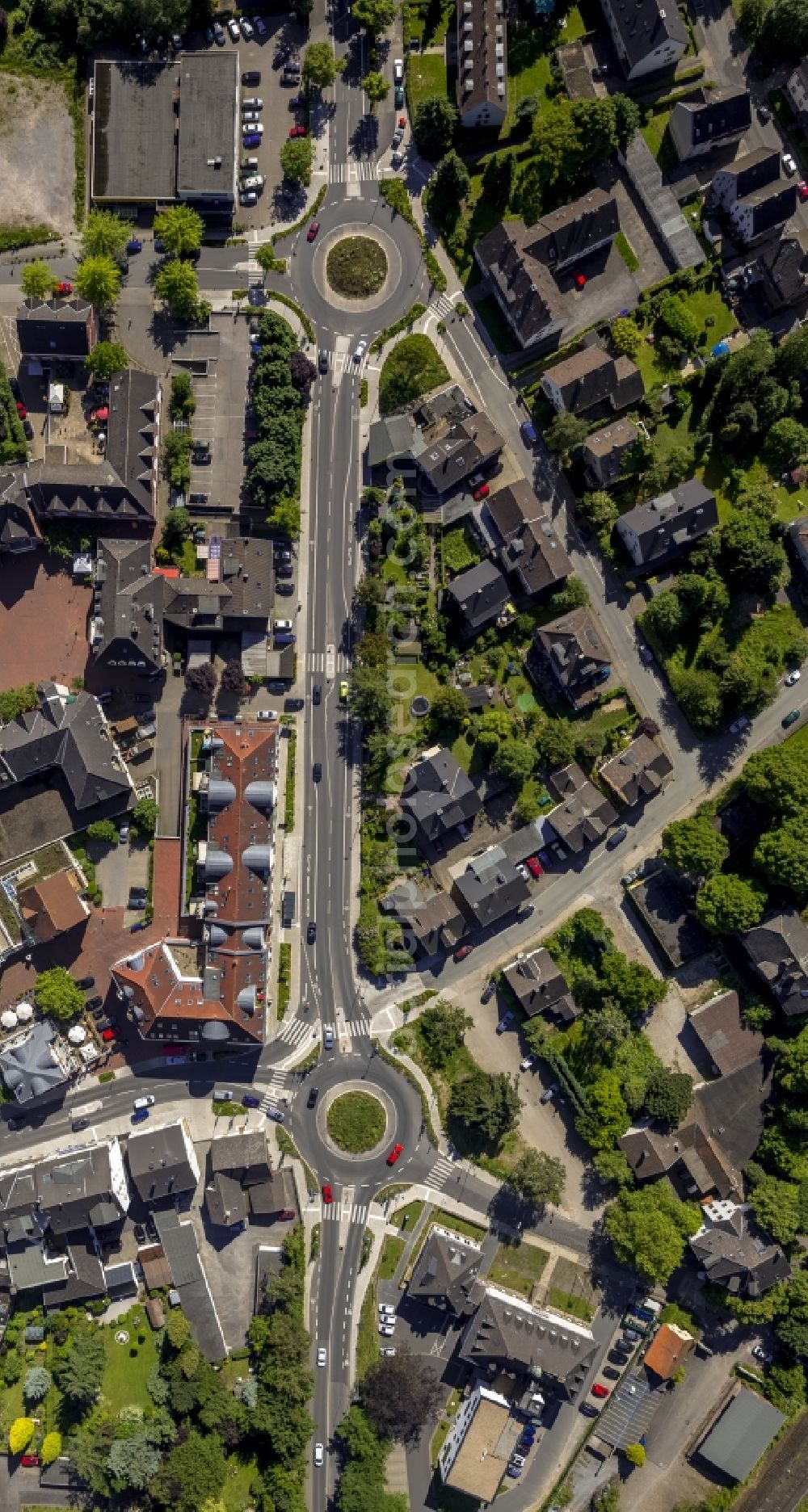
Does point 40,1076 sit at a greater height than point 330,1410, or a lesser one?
greater

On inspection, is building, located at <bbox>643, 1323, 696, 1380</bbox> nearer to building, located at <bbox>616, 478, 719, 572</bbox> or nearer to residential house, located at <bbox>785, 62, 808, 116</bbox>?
building, located at <bbox>616, 478, 719, 572</bbox>

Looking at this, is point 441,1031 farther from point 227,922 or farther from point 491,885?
point 227,922

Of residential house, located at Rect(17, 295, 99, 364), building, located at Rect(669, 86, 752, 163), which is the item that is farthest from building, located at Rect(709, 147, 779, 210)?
residential house, located at Rect(17, 295, 99, 364)

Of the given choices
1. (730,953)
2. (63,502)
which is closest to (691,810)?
(730,953)

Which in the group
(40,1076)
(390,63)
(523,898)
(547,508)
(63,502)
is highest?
(390,63)

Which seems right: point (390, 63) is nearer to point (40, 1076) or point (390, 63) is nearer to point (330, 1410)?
point (40, 1076)

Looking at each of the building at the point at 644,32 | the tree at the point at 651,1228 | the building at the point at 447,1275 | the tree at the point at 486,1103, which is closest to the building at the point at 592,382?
the building at the point at 644,32
